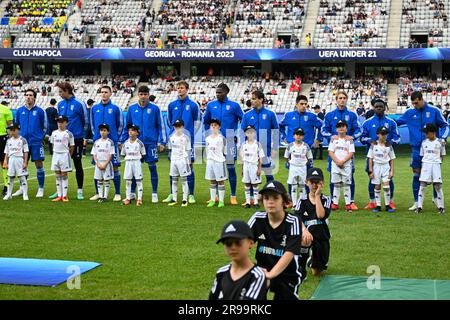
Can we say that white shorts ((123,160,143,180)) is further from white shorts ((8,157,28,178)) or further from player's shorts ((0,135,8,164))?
player's shorts ((0,135,8,164))

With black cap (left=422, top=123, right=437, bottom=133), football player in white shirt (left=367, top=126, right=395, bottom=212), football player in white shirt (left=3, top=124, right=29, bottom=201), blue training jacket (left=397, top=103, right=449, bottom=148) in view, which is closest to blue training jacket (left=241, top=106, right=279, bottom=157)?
football player in white shirt (left=367, top=126, right=395, bottom=212)

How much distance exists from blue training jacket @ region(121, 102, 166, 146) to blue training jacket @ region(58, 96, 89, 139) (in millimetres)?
1175

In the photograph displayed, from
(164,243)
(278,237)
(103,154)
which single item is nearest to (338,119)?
(103,154)

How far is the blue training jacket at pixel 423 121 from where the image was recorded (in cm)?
1377

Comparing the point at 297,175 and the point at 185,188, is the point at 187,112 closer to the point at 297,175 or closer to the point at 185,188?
the point at 185,188

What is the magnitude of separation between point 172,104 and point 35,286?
25.1 feet

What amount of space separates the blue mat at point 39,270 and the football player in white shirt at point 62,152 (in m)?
5.65

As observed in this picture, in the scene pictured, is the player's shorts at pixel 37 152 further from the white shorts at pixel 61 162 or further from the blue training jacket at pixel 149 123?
the blue training jacket at pixel 149 123

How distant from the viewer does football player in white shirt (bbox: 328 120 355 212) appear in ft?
45.6

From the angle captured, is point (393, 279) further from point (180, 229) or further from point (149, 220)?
point (149, 220)

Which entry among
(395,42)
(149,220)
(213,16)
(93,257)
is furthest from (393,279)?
(213,16)

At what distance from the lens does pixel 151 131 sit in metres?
14.8

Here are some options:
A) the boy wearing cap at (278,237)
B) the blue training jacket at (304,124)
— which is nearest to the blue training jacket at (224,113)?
the blue training jacket at (304,124)

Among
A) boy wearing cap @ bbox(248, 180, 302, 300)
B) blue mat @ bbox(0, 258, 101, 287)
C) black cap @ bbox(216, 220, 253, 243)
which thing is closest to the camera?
black cap @ bbox(216, 220, 253, 243)
